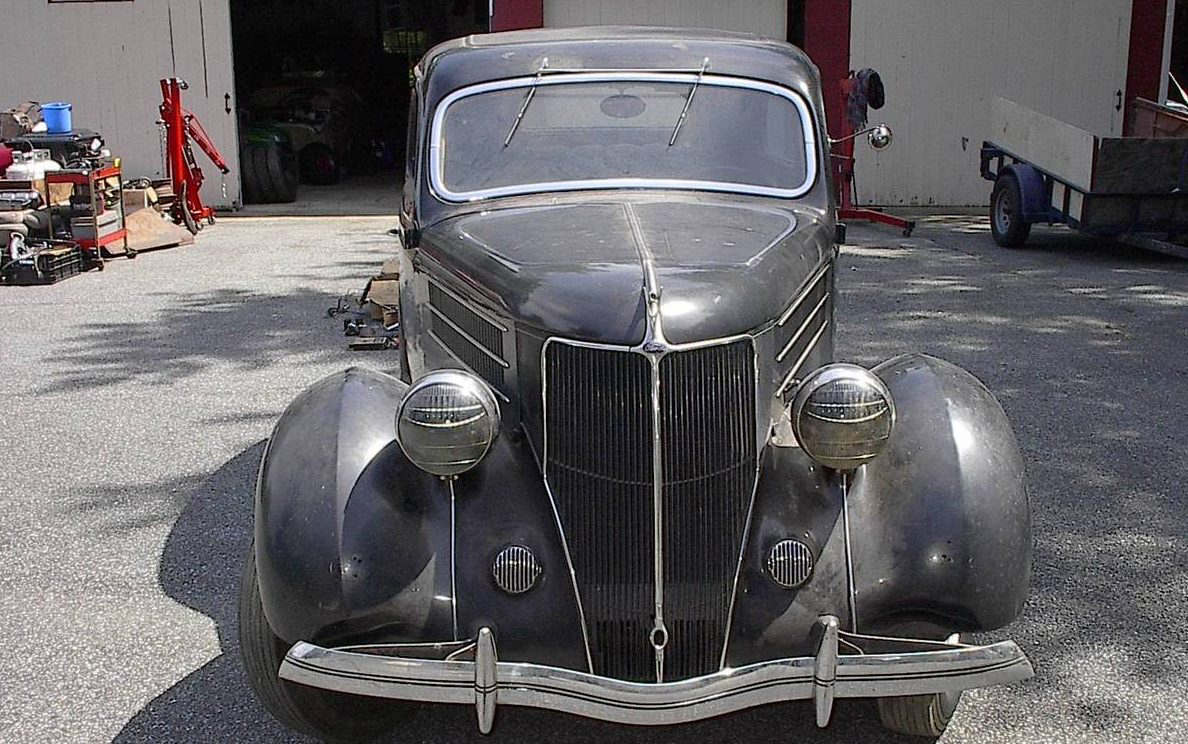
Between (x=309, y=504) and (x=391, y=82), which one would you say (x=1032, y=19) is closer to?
(x=391, y=82)

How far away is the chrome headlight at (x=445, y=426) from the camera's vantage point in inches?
111

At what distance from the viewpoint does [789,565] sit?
9.34 ft

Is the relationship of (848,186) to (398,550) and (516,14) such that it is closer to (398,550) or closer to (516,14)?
(516,14)

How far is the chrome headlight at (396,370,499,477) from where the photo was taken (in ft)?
9.23

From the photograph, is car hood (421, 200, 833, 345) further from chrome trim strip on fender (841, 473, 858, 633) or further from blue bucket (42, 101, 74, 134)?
blue bucket (42, 101, 74, 134)

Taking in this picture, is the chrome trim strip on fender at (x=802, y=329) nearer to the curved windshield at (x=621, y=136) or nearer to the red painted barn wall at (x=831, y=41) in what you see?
the curved windshield at (x=621, y=136)

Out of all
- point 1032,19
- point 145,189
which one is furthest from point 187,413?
point 1032,19

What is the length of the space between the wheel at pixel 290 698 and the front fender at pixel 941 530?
132 cm

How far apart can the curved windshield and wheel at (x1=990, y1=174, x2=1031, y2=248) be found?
315 inches

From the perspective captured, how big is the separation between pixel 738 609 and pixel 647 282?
2.70 feet

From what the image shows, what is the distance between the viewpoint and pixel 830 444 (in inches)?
112

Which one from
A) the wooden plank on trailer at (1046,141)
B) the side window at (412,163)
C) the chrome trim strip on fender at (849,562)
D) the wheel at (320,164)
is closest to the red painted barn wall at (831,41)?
the wooden plank on trailer at (1046,141)

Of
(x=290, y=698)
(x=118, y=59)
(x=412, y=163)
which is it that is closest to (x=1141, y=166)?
(x=412, y=163)

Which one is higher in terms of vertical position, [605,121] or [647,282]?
[605,121]
